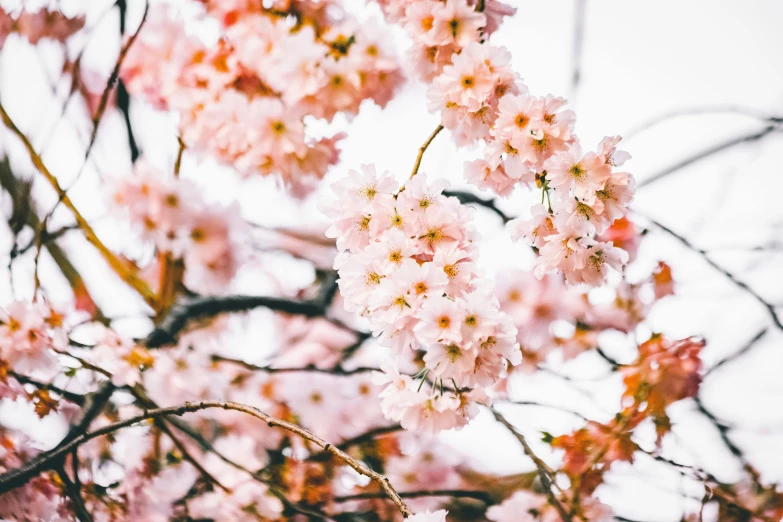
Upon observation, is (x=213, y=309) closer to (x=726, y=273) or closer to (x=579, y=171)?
(x=579, y=171)

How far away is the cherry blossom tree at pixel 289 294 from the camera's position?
55cm

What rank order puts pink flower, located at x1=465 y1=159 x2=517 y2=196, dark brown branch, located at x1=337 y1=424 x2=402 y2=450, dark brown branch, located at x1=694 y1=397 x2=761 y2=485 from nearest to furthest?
pink flower, located at x1=465 y1=159 x2=517 y2=196, dark brown branch, located at x1=694 y1=397 x2=761 y2=485, dark brown branch, located at x1=337 y1=424 x2=402 y2=450

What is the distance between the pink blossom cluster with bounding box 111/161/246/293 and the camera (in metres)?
0.76

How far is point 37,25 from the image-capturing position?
84cm

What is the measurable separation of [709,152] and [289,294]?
0.58 m

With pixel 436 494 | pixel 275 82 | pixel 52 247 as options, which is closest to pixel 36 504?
pixel 52 247

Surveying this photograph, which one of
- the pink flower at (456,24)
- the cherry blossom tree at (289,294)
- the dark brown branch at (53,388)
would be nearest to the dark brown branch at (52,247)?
the cherry blossom tree at (289,294)

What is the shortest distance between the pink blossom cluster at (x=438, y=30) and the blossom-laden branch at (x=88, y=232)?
534 mm

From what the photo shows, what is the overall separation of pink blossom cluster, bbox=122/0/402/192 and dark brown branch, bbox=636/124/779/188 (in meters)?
0.34

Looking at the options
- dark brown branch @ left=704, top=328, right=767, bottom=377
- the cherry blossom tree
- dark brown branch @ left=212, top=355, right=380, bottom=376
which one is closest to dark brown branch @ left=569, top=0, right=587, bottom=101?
the cherry blossom tree

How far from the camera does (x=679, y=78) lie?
65cm

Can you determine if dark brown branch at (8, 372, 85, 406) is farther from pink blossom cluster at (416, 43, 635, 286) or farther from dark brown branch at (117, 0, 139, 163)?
pink blossom cluster at (416, 43, 635, 286)

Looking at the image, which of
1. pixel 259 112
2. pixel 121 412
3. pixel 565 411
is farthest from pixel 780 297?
pixel 121 412

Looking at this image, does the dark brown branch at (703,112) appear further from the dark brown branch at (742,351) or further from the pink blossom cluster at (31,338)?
the pink blossom cluster at (31,338)
